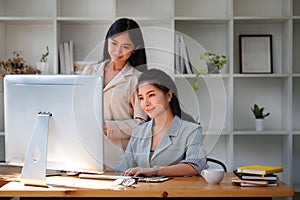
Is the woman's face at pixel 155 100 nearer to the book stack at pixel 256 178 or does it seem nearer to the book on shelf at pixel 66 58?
the book stack at pixel 256 178

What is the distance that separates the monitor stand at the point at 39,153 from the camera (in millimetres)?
→ 2398

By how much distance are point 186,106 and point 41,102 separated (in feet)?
5.44

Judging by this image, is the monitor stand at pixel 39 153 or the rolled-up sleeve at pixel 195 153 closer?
the monitor stand at pixel 39 153

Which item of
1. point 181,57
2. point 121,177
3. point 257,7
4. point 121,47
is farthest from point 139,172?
point 257,7

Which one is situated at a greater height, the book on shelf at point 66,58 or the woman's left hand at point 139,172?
the book on shelf at point 66,58

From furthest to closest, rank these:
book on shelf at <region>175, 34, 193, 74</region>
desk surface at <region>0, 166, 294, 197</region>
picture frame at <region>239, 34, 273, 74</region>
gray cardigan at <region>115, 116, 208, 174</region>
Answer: picture frame at <region>239, 34, 273, 74</region> → book on shelf at <region>175, 34, 193, 74</region> → gray cardigan at <region>115, 116, 208, 174</region> → desk surface at <region>0, 166, 294, 197</region>

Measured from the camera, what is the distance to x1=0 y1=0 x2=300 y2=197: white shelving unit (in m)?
4.20

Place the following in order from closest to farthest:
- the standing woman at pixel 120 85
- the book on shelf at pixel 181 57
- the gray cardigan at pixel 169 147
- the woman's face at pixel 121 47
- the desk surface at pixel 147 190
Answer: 1. the desk surface at pixel 147 190
2. the gray cardigan at pixel 169 147
3. the standing woman at pixel 120 85
4. the woman's face at pixel 121 47
5. the book on shelf at pixel 181 57

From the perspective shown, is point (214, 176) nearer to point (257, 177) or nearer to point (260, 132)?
point (257, 177)

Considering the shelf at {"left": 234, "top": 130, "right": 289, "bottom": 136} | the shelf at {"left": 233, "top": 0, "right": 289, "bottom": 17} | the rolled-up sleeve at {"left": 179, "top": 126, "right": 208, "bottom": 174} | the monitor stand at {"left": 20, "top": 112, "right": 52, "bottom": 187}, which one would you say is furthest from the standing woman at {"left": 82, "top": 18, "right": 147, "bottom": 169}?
the shelf at {"left": 233, "top": 0, "right": 289, "bottom": 17}

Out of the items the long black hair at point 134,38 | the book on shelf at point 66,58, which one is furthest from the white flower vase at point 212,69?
the book on shelf at point 66,58

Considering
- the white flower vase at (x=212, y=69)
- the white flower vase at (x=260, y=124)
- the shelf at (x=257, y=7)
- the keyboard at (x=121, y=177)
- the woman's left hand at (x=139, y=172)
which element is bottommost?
the keyboard at (x=121, y=177)

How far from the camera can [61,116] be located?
7.95ft

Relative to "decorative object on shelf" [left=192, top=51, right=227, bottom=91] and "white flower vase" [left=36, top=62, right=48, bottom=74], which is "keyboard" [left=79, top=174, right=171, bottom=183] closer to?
"decorative object on shelf" [left=192, top=51, right=227, bottom=91]
